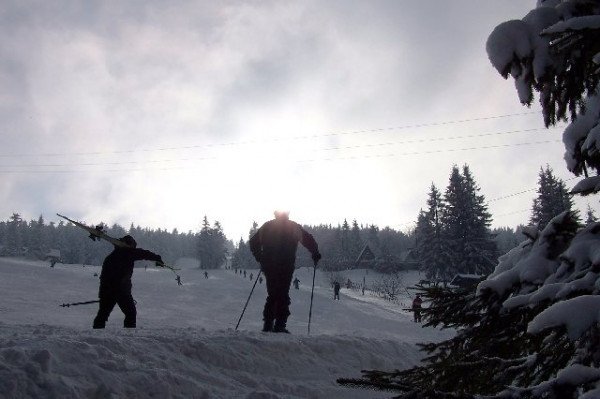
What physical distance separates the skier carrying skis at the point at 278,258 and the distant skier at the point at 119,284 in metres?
2.19

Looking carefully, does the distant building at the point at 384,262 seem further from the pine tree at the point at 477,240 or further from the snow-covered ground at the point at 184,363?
the snow-covered ground at the point at 184,363

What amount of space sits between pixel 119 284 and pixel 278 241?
2855mm

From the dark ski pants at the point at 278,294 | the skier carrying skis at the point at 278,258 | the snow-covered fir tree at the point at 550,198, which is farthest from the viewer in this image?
the snow-covered fir tree at the point at 550,198

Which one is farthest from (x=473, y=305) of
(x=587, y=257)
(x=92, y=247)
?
(x=92, y=247)

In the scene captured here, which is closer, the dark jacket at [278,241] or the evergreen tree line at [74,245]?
the dark jacket at [278,241]

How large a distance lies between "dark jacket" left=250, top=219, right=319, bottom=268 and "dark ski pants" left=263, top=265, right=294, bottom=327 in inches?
4.2

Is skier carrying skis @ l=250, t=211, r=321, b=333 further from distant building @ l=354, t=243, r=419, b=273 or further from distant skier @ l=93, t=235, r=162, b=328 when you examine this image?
distant building @ l=354, t=243, r=419, b=273

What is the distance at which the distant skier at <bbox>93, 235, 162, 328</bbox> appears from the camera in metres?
7.37

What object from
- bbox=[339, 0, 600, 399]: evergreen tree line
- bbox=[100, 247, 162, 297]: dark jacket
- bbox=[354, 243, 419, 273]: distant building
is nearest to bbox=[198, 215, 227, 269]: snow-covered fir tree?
bbox=[354, 243, 419, 273]: distant building

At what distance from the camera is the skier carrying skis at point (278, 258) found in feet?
23.2

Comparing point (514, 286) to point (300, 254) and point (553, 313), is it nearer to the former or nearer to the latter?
point (553, 313)

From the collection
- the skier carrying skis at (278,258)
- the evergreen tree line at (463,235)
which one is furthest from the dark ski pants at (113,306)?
the evergreen tree line at (463,235)

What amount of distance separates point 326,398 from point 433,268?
51244 mm

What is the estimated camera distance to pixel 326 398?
4125 millimetres
